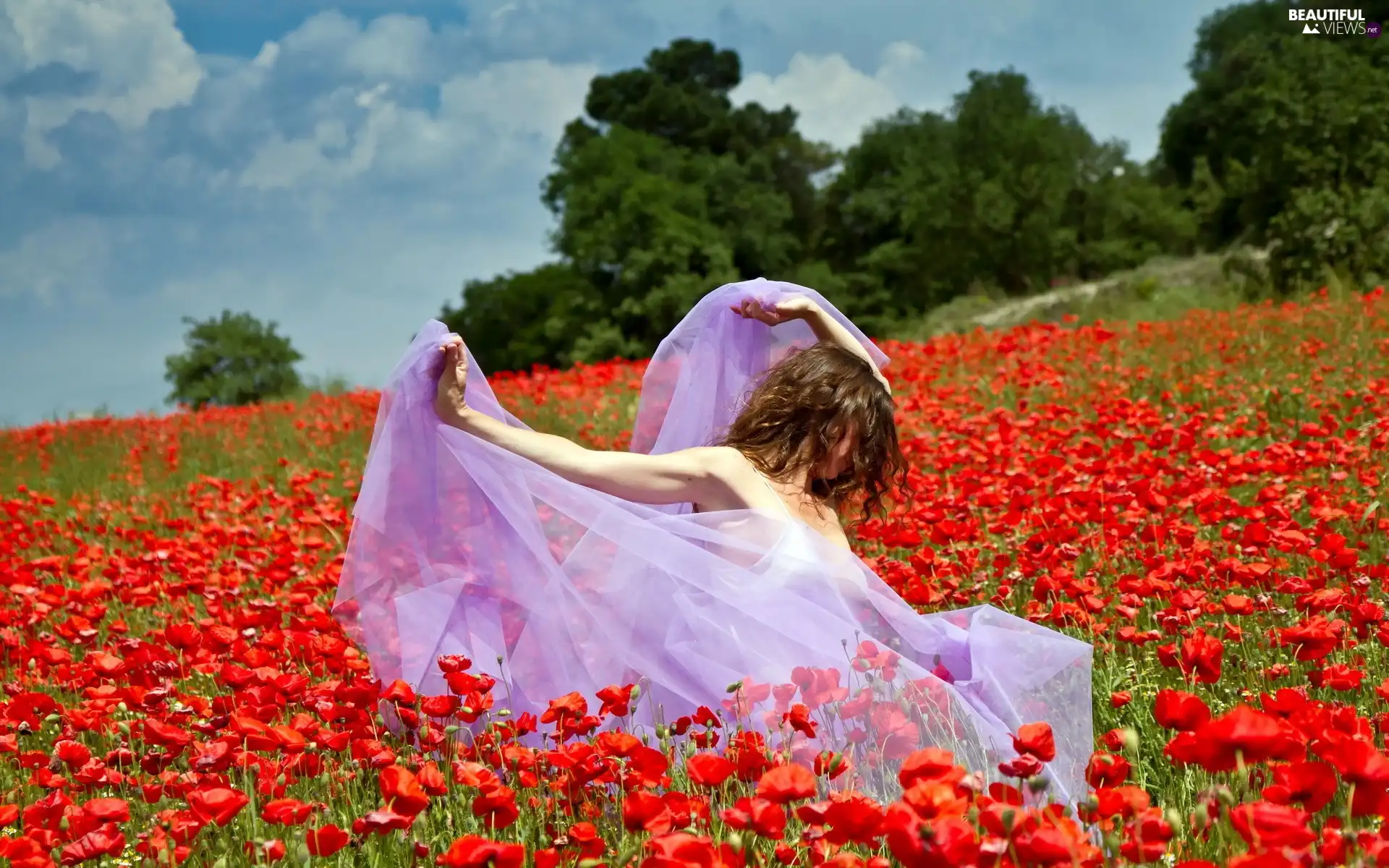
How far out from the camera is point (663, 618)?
343 cm

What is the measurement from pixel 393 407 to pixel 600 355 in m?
32.0

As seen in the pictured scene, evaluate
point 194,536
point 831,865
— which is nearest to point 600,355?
point 194,536

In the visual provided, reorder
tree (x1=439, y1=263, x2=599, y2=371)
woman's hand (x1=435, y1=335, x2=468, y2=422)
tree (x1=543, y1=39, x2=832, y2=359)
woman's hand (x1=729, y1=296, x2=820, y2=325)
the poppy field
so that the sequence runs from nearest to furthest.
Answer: the poppy field → woman's hand (x1=435, y1=335, x2=468, y2=422) → woman's hand (x1=729, y1=296, x2=820, y2=325) → tree (x1=543, y1=39, x2=832, y2=359) → tree (x1=439, y1=263, x2=599, y2=371)

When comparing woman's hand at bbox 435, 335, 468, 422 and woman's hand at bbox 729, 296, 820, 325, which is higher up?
woman's hand at bbox 729, 296, 820, 325

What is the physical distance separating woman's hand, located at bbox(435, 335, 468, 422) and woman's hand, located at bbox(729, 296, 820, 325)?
1.09 meters

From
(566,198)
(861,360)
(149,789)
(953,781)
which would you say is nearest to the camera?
(953,781)

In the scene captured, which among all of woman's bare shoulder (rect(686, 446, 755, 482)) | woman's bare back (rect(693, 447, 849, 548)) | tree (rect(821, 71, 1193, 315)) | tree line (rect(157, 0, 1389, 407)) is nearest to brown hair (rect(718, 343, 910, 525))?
woman's bare back (rect(693, 447, 849, 548))

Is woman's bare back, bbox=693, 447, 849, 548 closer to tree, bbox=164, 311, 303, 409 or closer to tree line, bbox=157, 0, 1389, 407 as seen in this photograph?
tree line, bbox=157, 0, 1389, 407

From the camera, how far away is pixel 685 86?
4425cm

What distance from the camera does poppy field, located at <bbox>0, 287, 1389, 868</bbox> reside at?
1.95 meters

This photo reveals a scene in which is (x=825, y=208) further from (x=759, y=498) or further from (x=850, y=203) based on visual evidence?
(x=759, y=498)

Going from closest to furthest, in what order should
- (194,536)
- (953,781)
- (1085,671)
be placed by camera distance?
1. (953,781)
2. (1085,671)
3. (194,536)

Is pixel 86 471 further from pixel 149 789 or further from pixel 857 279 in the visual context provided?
pixel 857 279

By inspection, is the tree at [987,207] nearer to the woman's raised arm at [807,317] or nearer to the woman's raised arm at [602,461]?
the woman's raised arm at [807,317]
